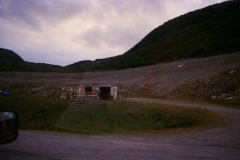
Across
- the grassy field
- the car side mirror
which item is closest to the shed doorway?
the grassy field

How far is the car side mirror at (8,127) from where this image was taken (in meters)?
3.68

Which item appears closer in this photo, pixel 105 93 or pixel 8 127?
pixel 8 127

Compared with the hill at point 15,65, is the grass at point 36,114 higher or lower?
lower

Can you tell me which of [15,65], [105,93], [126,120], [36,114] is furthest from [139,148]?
[15,65]

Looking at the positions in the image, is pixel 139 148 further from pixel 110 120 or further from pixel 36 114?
pixel 36 114

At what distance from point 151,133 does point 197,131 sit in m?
1.71

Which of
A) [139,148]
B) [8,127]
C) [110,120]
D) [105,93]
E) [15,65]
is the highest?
[15,65]

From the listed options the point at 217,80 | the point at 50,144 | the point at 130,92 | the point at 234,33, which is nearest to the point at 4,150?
the point at 50,144

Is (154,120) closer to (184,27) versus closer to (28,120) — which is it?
(28,120)

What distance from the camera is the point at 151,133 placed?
9.38 metres

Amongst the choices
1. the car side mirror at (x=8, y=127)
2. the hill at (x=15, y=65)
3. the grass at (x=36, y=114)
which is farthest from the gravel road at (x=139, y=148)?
the hill at (x=15, y=65)

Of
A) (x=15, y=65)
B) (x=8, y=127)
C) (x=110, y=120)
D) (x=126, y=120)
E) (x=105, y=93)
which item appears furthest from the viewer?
(x=15, y=65)

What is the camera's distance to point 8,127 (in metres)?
3.86

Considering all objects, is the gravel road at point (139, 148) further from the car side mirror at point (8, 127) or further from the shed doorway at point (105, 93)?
the shed doorway at point (105, 93)
